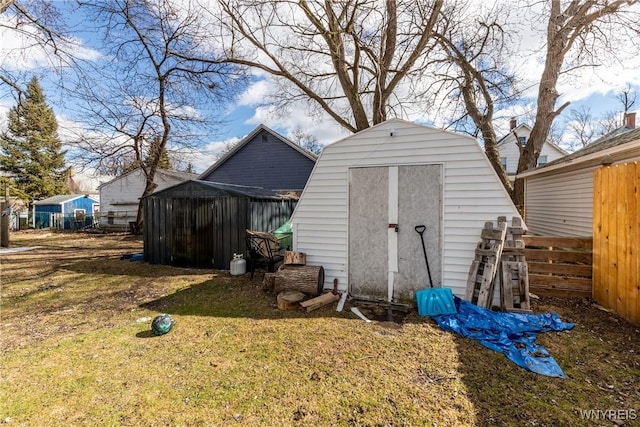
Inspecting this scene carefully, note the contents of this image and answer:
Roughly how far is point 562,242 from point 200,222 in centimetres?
841

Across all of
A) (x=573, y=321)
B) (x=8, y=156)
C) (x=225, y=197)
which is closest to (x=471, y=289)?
(x=573, y=321)

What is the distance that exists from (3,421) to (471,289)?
5.34 metres

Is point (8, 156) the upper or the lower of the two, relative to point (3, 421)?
upper

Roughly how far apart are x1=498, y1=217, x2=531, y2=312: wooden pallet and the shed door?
933mm

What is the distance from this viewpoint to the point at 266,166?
52.3ft

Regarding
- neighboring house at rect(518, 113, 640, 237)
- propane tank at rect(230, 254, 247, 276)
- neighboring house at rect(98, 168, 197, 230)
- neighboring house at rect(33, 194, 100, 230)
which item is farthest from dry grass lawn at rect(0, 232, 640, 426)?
neighboring house at rect(33, 194, 100, 230)

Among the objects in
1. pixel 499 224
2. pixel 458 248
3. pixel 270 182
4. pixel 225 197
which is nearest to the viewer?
pixel 499 224

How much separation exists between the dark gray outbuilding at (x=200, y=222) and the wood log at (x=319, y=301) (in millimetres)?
3623

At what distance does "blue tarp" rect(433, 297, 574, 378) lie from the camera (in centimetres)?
307

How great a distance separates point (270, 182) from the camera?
15.9 m

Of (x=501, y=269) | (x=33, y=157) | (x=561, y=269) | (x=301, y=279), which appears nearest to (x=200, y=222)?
(x=301, y=279)

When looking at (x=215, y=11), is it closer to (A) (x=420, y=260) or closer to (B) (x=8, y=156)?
(A) (x=420, y=260)

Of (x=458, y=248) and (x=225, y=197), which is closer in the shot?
(x=458, y=248)

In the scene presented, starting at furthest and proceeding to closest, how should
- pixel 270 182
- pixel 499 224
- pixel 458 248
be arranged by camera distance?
pixel 270 182, pixel 458 248, pixel 499 224
